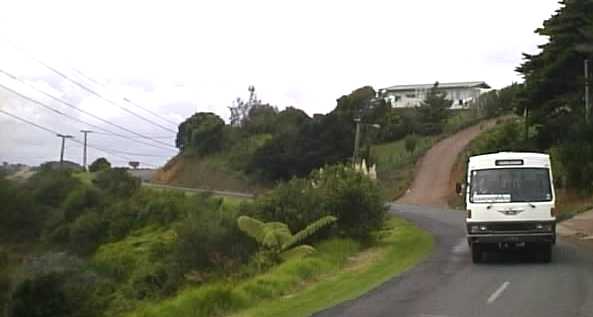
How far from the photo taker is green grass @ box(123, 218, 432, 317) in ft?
55.4

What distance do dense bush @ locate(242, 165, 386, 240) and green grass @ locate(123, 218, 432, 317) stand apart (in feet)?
3.70

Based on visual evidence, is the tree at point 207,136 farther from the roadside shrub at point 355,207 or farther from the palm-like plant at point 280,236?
the palm-like plant at point 280,236

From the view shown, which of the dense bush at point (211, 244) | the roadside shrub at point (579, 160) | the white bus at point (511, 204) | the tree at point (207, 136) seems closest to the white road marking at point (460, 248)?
the white bus at point (511, 204)

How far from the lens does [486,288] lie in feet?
60.5

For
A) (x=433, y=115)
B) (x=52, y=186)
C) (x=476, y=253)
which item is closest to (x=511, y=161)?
(x=476, y=253)

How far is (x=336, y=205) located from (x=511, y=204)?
7872 mm

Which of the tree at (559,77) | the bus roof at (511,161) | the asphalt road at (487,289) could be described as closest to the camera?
the asphalt road at (487,289)

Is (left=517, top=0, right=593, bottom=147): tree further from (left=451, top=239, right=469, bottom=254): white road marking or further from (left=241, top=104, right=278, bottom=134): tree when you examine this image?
(left=241, top=104, right=278, bottom=134): tree

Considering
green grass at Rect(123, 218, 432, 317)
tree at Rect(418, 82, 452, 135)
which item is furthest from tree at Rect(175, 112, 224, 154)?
green grass at Rect(123, 218, 432, 317)

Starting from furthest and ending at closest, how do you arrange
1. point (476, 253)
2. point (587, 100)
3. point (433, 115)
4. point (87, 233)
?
point (433, 115) < point (87, 233) < point (587, 100) < point (476, 253)

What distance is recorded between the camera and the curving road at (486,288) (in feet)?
50.3

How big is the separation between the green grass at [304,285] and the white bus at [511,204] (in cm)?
219

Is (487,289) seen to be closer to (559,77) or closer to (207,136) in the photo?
(559,77)

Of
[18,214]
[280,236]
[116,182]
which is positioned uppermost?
[116,182]
